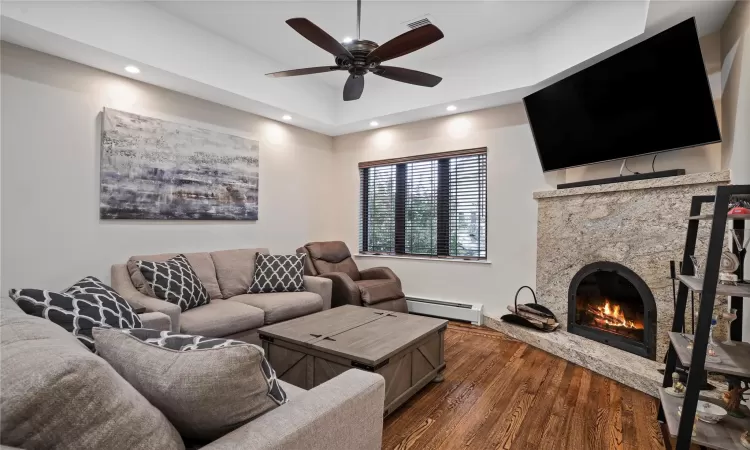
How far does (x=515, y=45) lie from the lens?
3645 millimetres

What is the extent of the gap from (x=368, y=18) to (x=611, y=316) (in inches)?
135

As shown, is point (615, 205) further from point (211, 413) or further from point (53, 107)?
point (53, 107)

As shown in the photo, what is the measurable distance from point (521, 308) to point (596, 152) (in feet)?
5.49

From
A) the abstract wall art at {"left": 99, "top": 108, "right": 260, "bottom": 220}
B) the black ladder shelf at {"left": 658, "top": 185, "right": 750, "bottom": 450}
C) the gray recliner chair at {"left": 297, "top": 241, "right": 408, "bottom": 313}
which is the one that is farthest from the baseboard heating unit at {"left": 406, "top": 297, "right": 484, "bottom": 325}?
the black ladder shelf at {"left": 658, "top": 185, "right": 750, "bottom": 450}

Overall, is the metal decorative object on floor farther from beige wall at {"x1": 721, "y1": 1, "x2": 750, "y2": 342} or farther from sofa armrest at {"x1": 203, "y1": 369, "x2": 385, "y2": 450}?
sofa armrest at {"x1": 203, "y1": 369, "x2": 385, "y2": 450}

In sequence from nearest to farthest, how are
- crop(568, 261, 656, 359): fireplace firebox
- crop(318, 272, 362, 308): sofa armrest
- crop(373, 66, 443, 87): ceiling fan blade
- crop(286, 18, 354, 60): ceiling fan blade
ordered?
crop(286, 18, 354, 60): ceiling fan blade < crop(373, 66, 443, 87): ceiling fan blade < crop(568, 261, 656, 359): fireplace firebox < crop(318, 272, 362, 308): sofa armrest

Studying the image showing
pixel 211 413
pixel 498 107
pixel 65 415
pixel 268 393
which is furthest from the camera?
pixel 498 107

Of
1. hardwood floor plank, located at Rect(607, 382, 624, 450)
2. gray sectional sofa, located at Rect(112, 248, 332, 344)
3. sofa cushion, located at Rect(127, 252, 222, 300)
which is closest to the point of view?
hardwood floor plank, located at Rect(607, 382, 624, 450)

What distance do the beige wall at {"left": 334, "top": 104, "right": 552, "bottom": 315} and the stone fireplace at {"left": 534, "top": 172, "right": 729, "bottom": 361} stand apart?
9.1 inches

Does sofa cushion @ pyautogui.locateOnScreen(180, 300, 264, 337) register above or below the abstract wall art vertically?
below

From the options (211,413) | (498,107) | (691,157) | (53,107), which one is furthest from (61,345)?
(498,107)

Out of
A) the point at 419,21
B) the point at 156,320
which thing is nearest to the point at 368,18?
the point at 419,21

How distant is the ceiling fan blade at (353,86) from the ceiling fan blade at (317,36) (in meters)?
0.34

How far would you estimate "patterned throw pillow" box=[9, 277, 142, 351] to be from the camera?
1.49 meters
